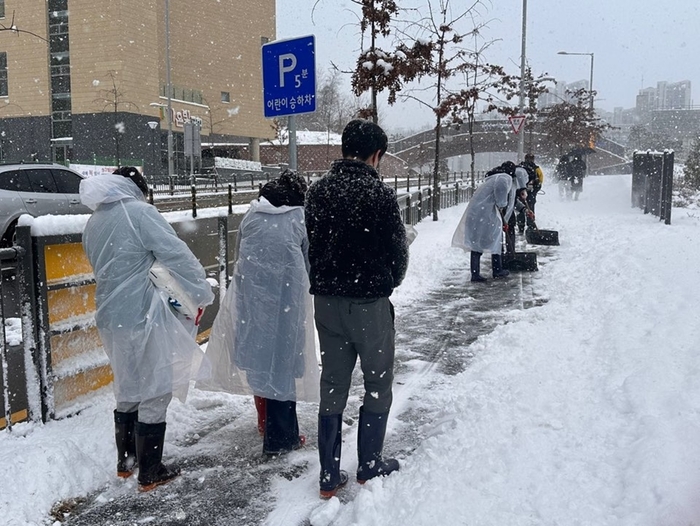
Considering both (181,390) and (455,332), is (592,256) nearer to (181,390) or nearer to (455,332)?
(455,332)

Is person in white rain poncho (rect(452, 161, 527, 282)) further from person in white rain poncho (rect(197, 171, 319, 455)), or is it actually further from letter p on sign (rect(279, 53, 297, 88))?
person in white rain poncho (rect(197, 171, 319, 455))

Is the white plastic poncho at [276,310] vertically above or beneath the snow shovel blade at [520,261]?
above

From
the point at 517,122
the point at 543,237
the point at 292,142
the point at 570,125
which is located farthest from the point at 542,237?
the point at 570,125

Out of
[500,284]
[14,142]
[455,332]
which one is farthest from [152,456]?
[14,142]

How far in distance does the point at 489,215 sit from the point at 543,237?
416 centimetres

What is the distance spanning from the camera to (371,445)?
11.7 ft

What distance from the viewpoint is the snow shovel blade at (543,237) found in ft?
43.9

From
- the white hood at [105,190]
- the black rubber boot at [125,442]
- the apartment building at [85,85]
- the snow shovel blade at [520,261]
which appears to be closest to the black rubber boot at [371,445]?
the black rubber boot at [125,442]

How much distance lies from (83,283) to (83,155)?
155ft

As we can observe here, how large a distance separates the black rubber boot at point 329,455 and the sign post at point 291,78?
117 inches

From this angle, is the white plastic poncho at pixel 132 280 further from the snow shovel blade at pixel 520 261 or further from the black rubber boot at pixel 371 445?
the snow shovel blade at pixel 520 261

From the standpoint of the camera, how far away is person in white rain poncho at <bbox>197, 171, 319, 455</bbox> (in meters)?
3.97

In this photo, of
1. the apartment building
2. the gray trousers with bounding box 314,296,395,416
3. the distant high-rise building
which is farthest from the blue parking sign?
the distant high-rise building

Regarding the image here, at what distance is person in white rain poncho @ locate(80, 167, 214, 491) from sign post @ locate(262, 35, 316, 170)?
97.9 inches
